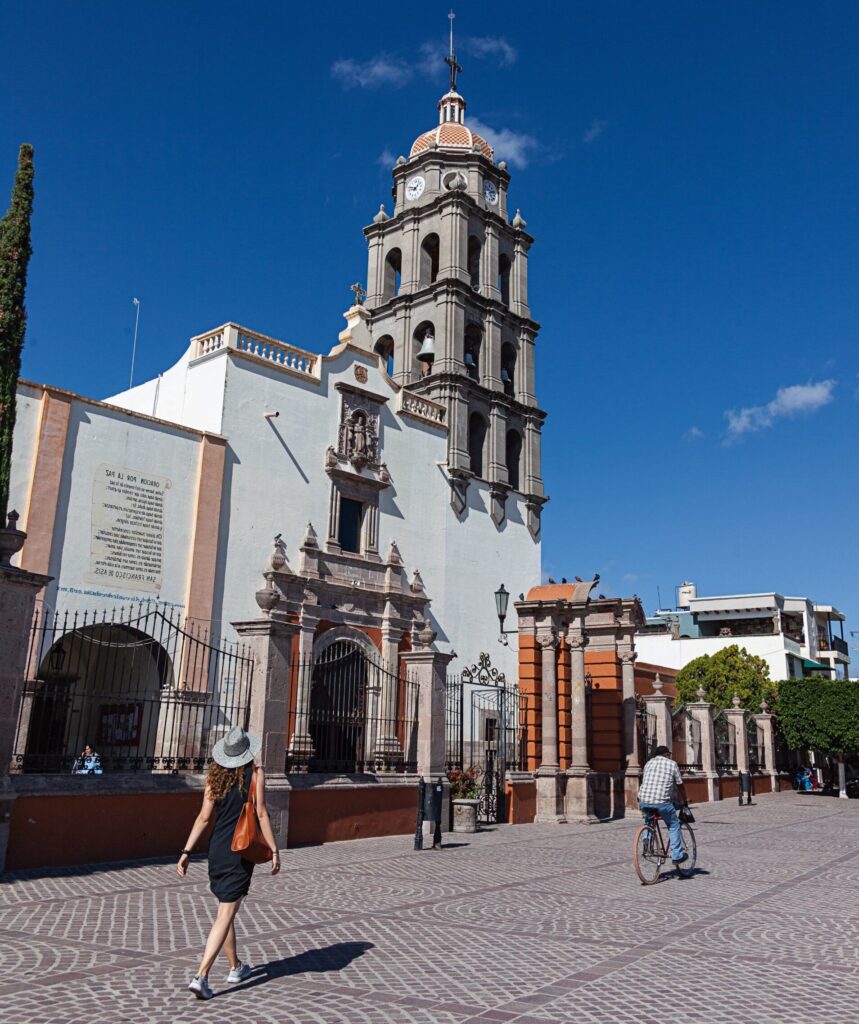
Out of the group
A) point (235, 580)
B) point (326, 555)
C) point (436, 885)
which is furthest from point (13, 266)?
point (326, 555)

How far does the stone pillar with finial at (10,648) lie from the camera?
34.5ft

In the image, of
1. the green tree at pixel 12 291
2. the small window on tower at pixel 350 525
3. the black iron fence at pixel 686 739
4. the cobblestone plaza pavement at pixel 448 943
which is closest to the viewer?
the cobblestone plaza pavement at pixel 448 943

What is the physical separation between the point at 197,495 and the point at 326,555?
178 inches

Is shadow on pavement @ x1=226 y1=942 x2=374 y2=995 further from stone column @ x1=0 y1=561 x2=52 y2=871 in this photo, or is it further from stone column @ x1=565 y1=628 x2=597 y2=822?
stone column @ x1=565 y1=628 x2=597 y2=822

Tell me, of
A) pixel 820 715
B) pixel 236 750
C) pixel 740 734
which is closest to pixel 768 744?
pixel 820 715

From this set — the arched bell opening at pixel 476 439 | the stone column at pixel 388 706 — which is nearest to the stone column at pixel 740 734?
the stone column at pixel 388 706

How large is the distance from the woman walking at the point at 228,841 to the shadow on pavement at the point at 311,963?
125mm

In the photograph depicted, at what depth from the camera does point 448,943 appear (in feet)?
24.6

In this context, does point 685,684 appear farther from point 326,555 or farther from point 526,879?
point 526,879

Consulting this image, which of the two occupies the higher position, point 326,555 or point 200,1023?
point 326,555

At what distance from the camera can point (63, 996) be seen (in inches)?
225

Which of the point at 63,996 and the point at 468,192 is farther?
the point at 468,192

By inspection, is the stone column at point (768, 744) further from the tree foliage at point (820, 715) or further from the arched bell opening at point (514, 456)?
the arched bell opening at point (514, 456)

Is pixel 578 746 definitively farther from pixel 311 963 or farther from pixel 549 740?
pixel 311 963
